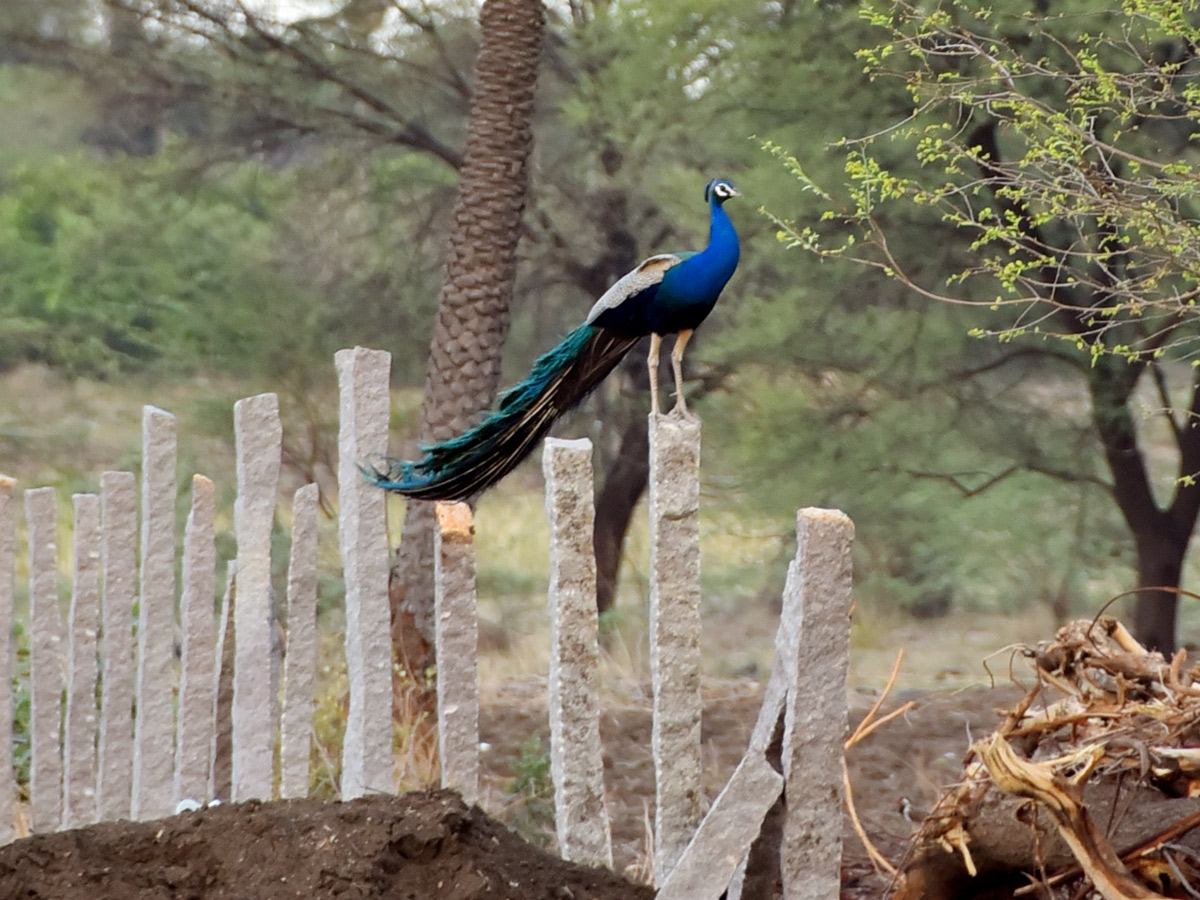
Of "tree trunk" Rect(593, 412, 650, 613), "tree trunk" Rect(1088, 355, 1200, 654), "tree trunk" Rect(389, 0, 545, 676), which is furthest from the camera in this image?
"tree trunk" Rect(593, 412, 650, 613)

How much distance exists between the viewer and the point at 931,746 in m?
7.43

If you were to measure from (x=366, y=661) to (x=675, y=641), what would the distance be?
69cm

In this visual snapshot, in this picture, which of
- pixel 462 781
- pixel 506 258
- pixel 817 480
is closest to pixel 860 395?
pixel 817 480

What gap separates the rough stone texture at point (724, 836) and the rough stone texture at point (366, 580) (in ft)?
2.55

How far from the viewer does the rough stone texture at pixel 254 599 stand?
297 centimetres

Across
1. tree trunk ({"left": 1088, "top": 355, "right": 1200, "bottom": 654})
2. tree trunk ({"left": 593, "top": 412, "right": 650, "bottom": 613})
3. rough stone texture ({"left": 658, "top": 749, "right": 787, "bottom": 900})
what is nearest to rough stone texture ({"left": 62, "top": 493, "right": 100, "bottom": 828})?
rough stone texture ({"left": 658, "top": 749, "right": 787, "bottom": 900})

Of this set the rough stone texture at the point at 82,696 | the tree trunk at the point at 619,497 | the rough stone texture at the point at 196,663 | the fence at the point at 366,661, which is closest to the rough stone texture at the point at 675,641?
the fence at the point at 366,661

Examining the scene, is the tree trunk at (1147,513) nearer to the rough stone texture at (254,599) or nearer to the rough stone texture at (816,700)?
the rough stone texture at (254,599)

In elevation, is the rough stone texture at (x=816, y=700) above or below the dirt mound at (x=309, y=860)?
above

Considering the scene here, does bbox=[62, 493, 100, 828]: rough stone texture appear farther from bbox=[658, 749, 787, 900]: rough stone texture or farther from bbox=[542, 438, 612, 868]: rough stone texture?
bbox=[658, 749, 787, 900]: rough stone texture

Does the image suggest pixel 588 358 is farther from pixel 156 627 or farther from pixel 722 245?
pixel 156 627

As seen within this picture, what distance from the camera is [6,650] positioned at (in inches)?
148

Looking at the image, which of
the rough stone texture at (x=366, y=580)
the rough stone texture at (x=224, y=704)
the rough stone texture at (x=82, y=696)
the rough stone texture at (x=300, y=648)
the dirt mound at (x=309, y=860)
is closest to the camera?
the dirt mound at (x=309, y=860)

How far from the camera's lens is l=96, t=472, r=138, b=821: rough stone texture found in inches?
133
